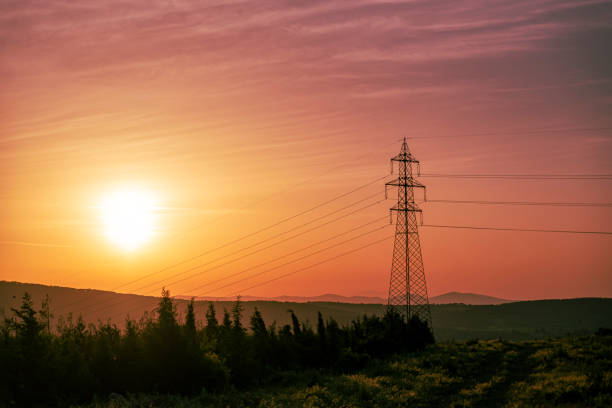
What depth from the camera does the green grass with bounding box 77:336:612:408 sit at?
3381 cm

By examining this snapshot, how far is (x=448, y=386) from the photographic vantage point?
132 feet

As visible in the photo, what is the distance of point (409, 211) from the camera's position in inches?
3046

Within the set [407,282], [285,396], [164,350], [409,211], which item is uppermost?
[409,211]

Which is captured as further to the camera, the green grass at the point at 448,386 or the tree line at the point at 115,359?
the tree line at the point at 115,359

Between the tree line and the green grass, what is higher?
the tree line

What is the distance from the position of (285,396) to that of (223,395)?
4.06 metres

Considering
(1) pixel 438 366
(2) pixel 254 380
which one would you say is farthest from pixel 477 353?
(2) pixel 254 380

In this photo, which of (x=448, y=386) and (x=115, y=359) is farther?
(x=115, y=359)

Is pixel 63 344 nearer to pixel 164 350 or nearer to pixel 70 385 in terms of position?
pixel 70 385

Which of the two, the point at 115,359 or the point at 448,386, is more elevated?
the point at 115,359

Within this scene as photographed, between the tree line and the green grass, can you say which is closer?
the green grass

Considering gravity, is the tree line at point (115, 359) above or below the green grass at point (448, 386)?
above

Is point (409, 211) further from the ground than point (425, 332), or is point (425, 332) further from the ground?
point (409, 211)

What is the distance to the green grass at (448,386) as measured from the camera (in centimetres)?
3381
